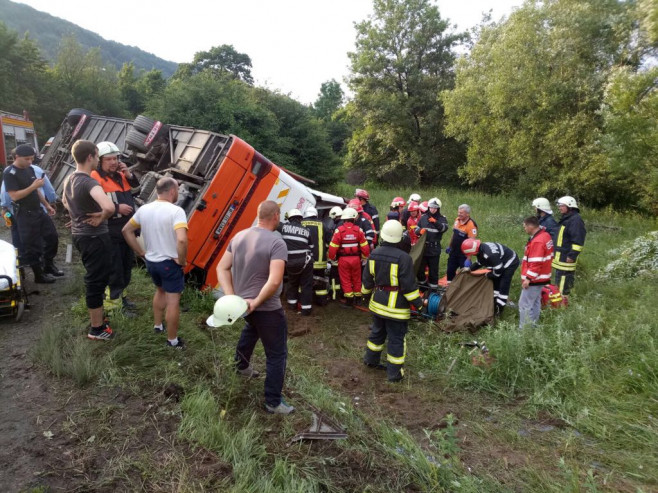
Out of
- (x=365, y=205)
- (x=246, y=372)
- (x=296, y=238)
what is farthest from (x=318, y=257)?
(x=246, y=372)

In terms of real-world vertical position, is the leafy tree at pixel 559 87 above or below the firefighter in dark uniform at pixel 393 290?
above

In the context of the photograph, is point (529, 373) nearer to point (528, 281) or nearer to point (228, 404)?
point (528, 281)

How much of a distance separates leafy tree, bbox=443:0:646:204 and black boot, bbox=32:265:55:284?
48.0 feet

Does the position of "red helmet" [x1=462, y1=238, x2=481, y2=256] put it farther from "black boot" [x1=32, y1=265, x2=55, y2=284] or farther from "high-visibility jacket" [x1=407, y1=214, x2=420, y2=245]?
"black boot" [x1=32, y1=265, x2=55, y2=284]

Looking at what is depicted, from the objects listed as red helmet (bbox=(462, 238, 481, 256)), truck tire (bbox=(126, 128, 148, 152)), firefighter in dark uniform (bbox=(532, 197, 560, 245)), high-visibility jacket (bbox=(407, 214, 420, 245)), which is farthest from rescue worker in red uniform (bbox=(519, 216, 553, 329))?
truck tire (bbox=(126, 128, 148, 152))

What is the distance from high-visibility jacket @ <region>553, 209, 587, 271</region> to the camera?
21.2 ft

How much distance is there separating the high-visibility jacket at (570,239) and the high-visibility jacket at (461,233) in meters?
1.28

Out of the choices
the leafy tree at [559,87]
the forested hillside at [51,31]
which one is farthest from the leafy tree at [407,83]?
the forested hillside at [51,31]

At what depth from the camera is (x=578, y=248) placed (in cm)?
644

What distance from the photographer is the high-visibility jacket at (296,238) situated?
577 cm

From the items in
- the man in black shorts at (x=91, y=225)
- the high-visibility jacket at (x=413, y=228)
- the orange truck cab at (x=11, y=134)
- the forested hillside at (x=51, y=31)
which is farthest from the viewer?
the forested hillside at (x=51, y=31)

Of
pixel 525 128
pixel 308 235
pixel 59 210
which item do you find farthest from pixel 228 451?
pixel 525 128

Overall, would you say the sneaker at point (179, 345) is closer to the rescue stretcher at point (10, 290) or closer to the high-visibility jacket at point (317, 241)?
the rescue stretcher at point (10, 290)

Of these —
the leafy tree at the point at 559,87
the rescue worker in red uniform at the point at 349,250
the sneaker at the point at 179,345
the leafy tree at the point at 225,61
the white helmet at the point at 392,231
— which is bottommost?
the sneaker at the point at 179,345
